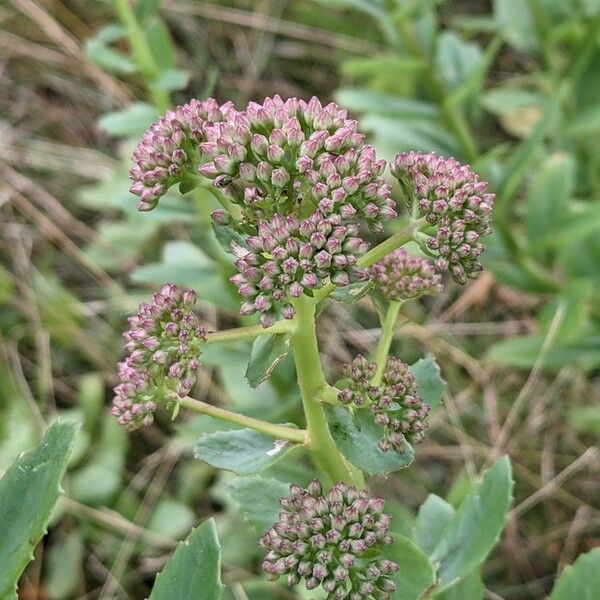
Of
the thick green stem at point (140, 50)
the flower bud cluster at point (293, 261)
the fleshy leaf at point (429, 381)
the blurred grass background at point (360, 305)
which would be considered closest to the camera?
the flower bud cluster at point (293, 261)

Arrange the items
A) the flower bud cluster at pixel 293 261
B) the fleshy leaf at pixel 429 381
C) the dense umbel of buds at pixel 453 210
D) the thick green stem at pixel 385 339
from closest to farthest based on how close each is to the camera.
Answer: the flower bud cluster at pixel 293 261
the dense umbel of buds at pixel 453 210
the thick green stem at pixel 385 339
the fleshy leaf at pixel 429 381

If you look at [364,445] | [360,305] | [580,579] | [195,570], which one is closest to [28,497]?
[195,570]

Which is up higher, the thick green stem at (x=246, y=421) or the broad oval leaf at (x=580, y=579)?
the thick green stem at (x=246, y=421)

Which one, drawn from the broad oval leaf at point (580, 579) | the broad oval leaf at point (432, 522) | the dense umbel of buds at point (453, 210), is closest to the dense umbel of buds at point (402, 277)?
the dense umbel of buds at point (453, 210)

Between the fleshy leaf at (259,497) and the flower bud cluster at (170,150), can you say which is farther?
the fleshy leaf at (259,497)

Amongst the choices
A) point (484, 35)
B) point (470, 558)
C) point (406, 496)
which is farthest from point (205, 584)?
point (484, 35)

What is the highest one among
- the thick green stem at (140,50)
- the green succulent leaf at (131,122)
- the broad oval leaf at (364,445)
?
the thick green stem at (140,50)

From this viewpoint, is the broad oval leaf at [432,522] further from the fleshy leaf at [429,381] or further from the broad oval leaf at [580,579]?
the fleshy leaf at [429,381]
